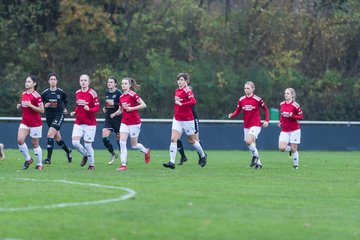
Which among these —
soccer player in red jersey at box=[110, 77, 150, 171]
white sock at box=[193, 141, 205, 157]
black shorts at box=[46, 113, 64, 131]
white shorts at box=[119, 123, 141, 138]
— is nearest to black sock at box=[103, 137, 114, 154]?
black shorts at box=[46, 113, 64, 131]

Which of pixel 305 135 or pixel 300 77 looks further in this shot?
pixel 300 77

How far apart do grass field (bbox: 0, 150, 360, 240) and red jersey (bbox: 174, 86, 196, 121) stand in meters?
1.82

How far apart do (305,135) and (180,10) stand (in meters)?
11.9

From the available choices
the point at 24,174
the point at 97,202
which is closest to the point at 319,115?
the point at 24,174

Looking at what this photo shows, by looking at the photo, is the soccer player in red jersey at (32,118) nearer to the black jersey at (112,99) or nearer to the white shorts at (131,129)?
the white shorts at (131,129)

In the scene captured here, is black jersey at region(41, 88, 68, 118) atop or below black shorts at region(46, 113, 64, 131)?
atop

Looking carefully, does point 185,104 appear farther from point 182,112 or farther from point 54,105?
point 54,105

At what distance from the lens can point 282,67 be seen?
1838 inches

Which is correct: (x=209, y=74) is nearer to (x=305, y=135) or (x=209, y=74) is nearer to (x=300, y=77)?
(x=300, y=77)

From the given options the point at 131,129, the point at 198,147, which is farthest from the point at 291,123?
the point at 131,129

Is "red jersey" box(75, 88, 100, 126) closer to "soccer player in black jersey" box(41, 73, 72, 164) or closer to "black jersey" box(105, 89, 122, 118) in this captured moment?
"soccer player in black jersey" box(41, 73, 72, 164)

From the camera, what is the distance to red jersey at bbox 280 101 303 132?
23.9 meters

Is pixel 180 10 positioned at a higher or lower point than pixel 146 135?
higher

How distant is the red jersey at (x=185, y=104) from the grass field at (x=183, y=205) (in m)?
1.82
